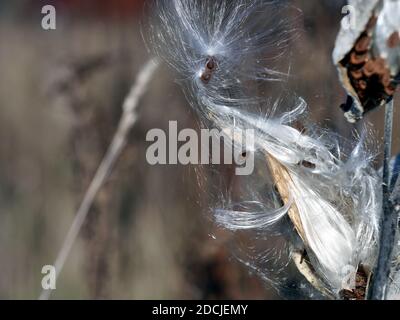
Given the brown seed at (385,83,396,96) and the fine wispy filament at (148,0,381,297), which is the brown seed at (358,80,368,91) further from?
the fine wispy filament at (148,0,381,297)

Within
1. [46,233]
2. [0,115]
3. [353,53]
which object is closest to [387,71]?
[353,53]

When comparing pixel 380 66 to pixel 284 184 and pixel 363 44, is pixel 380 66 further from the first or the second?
pixel 284 184

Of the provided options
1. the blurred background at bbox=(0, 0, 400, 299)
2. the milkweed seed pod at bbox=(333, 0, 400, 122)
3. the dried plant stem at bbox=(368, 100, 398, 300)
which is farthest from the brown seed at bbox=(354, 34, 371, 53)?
the blurred background at bbox=(0, 0, 400, 299)

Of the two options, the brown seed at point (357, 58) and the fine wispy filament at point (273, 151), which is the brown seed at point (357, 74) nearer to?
the brown seed at point (357, 58)

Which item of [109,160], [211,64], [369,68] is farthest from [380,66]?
[109,160]

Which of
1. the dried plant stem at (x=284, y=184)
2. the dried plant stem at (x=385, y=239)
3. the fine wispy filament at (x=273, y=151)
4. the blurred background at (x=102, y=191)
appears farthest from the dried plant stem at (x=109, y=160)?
the dried plant stem at (x=385, y=239)

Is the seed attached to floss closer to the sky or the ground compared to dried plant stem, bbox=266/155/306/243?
closer to the sky
